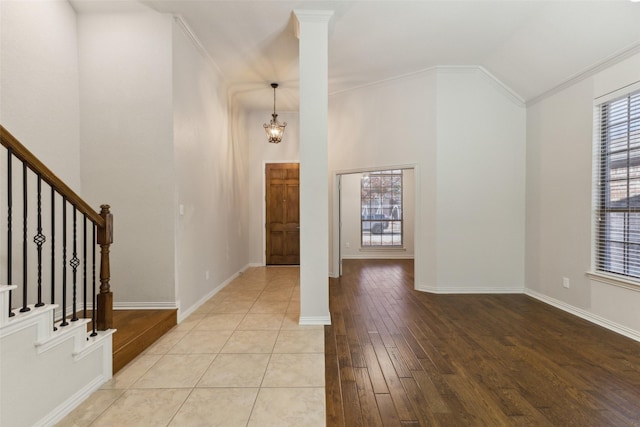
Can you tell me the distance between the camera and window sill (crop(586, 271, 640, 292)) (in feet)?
9.84

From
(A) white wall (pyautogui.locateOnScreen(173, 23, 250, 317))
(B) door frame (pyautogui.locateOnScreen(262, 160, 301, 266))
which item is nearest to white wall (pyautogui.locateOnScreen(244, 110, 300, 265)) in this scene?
(B) door frame (pyautogui.locateOnScreen(262, 160, 301, 266))

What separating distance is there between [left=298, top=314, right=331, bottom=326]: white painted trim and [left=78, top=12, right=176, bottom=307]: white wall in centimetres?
149

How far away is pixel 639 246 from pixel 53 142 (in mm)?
5922

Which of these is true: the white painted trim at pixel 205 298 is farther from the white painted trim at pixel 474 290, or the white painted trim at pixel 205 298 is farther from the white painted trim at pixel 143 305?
the white painted trim at pixel 474 290

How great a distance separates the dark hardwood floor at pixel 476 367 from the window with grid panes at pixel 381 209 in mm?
4128

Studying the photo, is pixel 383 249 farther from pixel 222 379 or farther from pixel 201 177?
pixel 222 379

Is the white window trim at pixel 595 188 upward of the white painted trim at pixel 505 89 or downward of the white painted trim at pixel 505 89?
downward

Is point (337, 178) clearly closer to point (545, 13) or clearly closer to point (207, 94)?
point (207, 94)

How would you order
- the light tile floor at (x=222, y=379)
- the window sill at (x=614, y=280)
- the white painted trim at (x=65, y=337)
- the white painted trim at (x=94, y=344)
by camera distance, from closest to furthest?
the white painted trim at (x=65, y=337), the light tile floor at (x=222, y=379), the white painted trim at (x=94, y=344), the window sill at (x=614, y=280)

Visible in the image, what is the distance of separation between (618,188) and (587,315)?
4.86 ft

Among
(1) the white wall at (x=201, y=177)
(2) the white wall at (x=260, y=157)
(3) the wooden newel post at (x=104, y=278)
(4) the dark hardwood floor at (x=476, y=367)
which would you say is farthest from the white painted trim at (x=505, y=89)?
(3) the wooden newel post at (x=104, y=278)

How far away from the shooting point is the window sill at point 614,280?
9.84ft

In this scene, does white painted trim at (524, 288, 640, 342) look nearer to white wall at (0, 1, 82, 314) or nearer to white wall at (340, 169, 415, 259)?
white wall at (340, 169, 415, 259)

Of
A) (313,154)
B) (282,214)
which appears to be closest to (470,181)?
(313,154)
